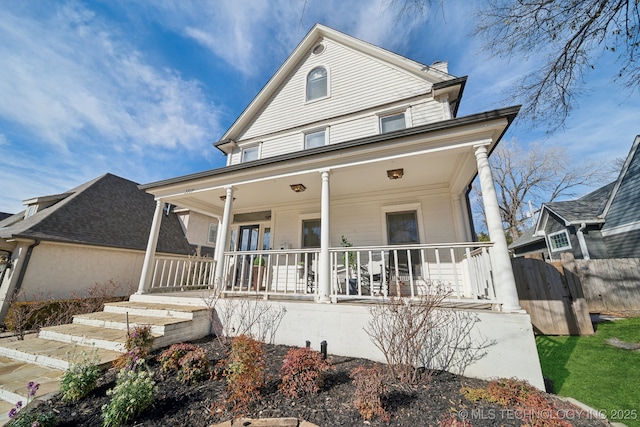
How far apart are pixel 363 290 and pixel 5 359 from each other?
677 centimetres

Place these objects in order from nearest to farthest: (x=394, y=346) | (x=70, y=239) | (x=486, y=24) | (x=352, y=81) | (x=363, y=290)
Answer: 1. (x=394, y=346)
2. (x=486, y=24)
3. (x=363, y=290)
4. (x=352, y=81)
5. (x=70, y=239)

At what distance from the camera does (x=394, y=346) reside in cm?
316

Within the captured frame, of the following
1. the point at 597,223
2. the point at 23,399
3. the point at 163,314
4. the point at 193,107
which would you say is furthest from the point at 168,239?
the point at 597,223

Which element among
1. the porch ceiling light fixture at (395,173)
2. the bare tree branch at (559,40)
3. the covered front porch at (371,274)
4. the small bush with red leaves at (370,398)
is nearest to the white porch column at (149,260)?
the covered front porch at (371,274)

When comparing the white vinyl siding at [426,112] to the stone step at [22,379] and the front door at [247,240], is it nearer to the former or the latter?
the front door at [247,240]

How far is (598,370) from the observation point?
3.45 m

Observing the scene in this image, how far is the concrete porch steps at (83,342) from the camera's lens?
10.1 ft

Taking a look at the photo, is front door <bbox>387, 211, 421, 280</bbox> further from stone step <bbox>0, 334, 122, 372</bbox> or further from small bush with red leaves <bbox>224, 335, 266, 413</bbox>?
stone step <bbox>0, 334, 122, 372</bbox>

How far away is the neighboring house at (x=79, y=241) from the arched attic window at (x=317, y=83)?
10380mm

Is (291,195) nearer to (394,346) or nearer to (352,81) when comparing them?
(352,81)

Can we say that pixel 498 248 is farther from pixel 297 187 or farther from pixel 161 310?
pixel 161 310

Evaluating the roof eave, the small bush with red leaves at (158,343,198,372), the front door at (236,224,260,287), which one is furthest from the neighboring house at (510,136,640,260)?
the small bush with red leaves at (158,343,198,372)

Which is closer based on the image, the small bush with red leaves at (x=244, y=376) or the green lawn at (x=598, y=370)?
the small bush with red leaves at (x=244, y=376)

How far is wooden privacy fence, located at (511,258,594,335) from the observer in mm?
4922
